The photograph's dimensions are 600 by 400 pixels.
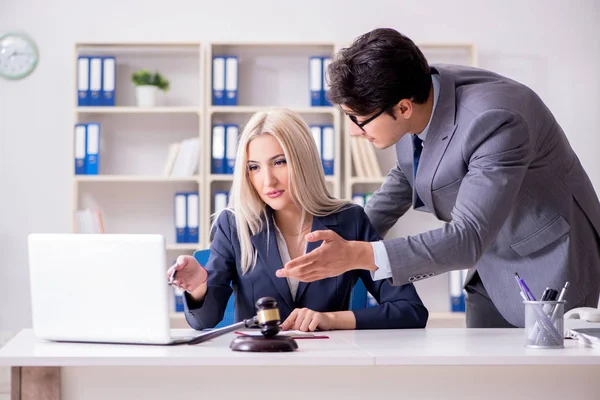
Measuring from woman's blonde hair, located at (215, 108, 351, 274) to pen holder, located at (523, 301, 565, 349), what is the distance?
772 millimetres

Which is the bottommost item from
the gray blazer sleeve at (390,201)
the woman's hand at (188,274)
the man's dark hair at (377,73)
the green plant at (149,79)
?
the woman's hand at (188,274)

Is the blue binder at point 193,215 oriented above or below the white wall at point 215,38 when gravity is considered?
below

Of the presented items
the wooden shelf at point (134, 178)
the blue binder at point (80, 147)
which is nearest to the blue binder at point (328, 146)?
the wooden shelf at point (134, 178)

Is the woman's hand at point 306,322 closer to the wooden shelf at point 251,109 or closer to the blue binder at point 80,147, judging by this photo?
the wooden shelf at point 251,109

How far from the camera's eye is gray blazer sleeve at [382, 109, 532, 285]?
1.55 metres

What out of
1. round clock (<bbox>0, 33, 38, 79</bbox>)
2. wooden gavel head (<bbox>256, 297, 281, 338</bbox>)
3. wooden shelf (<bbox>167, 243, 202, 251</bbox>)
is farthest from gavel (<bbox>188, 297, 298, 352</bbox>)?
round clock (<bbox>0, 33, 38, 79</bbox>)

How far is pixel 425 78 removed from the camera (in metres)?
1.78

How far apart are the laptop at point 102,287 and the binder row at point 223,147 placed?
2.63 metres

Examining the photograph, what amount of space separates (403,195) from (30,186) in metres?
2.77

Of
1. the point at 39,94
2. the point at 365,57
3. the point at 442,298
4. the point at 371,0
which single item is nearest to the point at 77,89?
the point at 39,94

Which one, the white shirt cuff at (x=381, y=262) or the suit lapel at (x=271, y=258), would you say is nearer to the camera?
the white shirt cuff at (x=381, y=262)

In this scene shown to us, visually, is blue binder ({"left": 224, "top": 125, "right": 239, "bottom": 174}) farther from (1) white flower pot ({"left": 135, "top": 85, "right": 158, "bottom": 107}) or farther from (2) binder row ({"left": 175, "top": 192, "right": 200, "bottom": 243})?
(1) white flower pot ({"left": 135, "top": 85, "right": 158, "bottom": 107})

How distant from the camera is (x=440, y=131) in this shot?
1.81 meters

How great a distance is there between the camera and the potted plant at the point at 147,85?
4141mm
